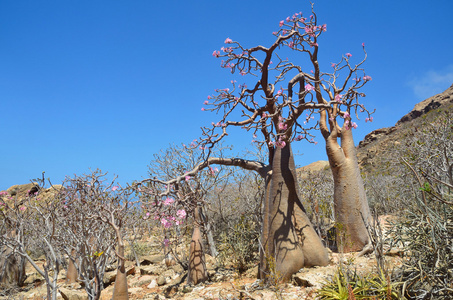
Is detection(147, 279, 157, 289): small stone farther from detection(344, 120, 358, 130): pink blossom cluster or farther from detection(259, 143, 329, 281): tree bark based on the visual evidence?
detection(344, 120, 358, 130): pink blossom cluster

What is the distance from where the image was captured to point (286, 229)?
18.8ft

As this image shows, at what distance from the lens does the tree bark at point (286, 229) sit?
5.64m

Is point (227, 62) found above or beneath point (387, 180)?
above

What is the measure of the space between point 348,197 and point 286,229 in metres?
1.72

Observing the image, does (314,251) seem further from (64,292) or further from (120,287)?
(64,292)

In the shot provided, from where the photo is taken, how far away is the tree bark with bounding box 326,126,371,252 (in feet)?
20.9

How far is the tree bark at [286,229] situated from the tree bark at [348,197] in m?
0.83

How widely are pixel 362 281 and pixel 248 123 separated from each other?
340cm

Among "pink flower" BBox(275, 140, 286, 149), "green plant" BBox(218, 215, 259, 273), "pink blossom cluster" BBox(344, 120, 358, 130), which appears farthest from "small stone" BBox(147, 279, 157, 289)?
"pink blossom cluster" BBox(344, 120, 358, 130)

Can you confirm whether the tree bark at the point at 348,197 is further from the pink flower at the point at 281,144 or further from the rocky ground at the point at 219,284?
the pink flower at the point at 281,144

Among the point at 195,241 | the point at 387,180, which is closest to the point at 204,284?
the point at 195,241

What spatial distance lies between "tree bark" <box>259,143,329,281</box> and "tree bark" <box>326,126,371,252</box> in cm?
83

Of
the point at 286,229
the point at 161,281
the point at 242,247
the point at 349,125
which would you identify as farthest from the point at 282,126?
the point at 161,281

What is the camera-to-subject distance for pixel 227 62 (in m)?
6.62
